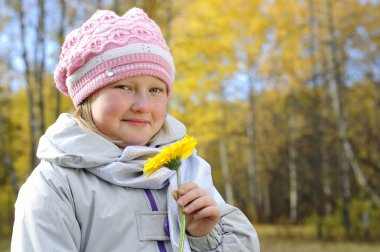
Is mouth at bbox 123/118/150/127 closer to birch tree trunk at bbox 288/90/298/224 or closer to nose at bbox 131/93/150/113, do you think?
nose at bbox 131/93/150/113

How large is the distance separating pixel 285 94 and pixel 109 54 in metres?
15.4

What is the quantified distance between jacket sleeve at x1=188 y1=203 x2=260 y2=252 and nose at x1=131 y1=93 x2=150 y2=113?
362 mm

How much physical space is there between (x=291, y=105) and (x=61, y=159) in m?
13.6

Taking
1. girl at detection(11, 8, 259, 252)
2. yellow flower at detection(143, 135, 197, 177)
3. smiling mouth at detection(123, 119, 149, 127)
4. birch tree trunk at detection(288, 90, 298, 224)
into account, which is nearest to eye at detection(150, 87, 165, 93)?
girl at detection(11, 8, 259, 252)

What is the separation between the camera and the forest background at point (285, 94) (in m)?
11.8

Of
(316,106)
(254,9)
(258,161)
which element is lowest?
(258,161)

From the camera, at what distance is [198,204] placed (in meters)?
1.22

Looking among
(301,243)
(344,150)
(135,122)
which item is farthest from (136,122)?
(344,150)

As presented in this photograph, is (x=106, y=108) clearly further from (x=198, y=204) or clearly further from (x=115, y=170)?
(x=198, y=204)

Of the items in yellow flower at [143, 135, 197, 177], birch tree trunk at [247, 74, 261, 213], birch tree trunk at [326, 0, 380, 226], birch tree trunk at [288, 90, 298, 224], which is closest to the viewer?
yellow flower at [143, 135, 197, 177]

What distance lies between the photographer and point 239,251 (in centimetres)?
139

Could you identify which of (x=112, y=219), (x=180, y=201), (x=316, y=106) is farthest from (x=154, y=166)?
(x=316, y=106)

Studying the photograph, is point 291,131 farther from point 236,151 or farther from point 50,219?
point 50,219

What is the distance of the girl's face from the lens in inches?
53.7
